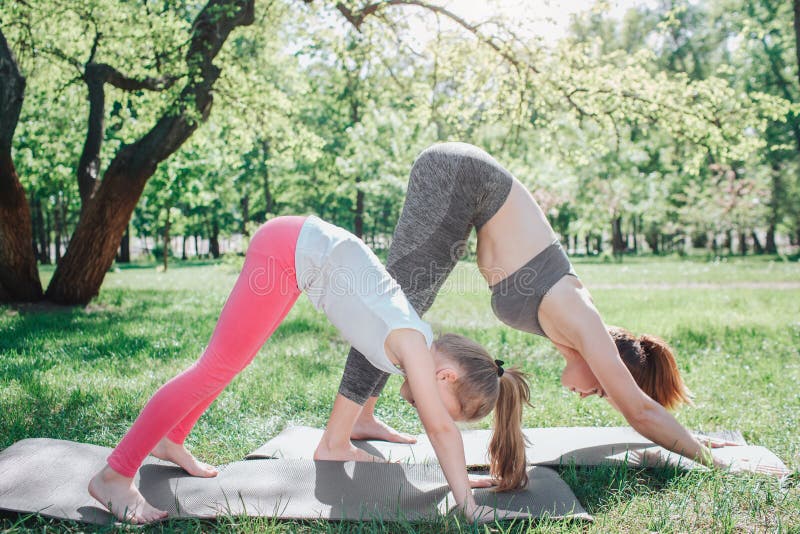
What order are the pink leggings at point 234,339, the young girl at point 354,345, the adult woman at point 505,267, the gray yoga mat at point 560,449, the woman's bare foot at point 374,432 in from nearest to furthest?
the young girl at point 354,345 < the pink leggings at point 234,339 < the adult woman at point 505,267 < the gray yoga mat at point 560,449 < the woman's bare foot at point 374,432

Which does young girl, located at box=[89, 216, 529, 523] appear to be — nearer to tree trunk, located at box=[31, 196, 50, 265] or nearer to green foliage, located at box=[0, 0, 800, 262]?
green foliage, located at box=[0, 0, 800, 262]

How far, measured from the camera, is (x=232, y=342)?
2.19 m

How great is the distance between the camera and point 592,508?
7.70ft

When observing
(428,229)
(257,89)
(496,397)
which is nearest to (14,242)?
(257,89)

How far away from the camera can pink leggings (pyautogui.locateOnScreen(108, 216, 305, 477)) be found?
2.11 metres

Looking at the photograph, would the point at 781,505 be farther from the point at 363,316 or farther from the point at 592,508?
the point at 363,316

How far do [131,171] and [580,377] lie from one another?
22.2ft

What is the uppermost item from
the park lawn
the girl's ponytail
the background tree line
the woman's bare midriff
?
the background tree line

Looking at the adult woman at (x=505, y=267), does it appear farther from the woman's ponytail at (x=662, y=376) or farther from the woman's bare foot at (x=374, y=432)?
the woman's bare foot at (x=374, y=432)

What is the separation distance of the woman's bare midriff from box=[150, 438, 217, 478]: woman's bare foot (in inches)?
62.4

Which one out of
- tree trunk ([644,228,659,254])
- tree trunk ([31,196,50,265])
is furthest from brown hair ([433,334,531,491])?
tree trunk ([644,228,659,254])

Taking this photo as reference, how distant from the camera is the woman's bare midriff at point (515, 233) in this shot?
271 centimetres

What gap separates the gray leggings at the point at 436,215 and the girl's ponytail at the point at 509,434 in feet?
2.01

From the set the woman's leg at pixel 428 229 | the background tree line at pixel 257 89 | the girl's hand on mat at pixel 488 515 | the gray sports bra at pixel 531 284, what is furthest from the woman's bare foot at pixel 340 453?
the background tree line at pixel 257 89
